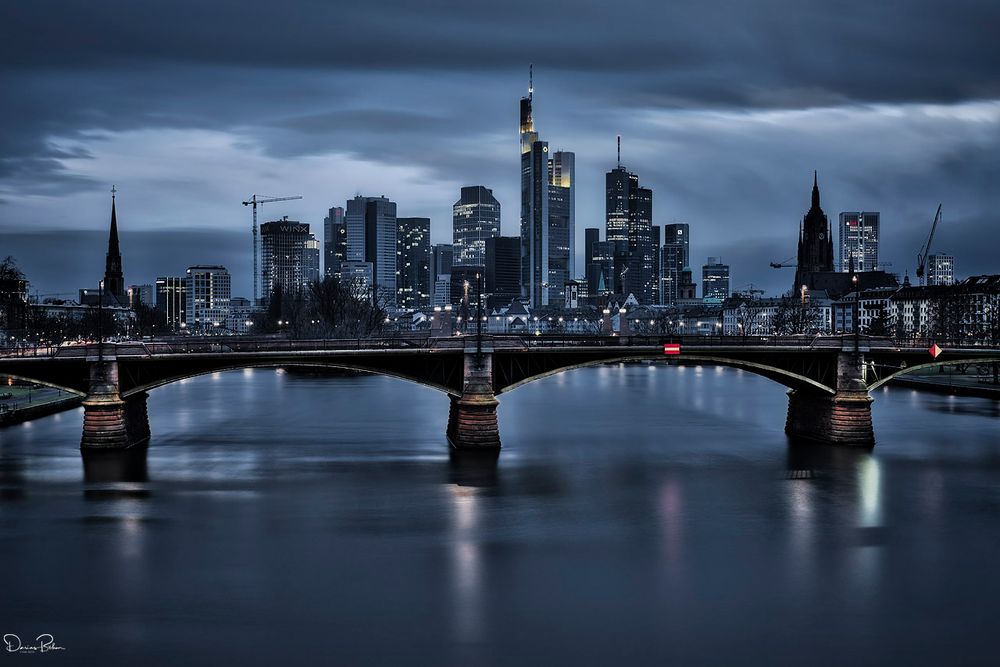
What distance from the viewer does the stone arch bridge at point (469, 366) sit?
61.6 metres

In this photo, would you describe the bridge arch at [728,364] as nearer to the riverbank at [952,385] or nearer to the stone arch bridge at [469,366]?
the stone arch bridge at [469,366]

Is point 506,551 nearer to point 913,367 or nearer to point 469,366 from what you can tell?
point 469,366

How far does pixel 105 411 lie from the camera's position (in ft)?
206

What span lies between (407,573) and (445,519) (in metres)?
8.30

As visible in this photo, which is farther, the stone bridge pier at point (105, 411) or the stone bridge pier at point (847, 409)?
the stone bridge pier at point (847, 409)

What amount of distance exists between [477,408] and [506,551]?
22.8 meters

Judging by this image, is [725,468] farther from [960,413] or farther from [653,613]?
[960,413]

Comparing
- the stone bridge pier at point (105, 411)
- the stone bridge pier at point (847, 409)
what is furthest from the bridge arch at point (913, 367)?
the stone bridge pier at point (105, 411)

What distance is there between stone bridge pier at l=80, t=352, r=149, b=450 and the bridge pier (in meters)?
20.9

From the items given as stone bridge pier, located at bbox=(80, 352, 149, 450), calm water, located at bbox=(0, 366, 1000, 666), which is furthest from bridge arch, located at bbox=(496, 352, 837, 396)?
stone bridge pier, located at bbox=(80, 352, 149, 450)

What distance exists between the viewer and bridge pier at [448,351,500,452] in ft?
206

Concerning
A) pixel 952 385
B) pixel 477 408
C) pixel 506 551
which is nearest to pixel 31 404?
pixel 477 408

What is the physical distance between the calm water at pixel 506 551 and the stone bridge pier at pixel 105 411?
2.60 meters

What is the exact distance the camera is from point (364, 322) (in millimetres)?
165500
